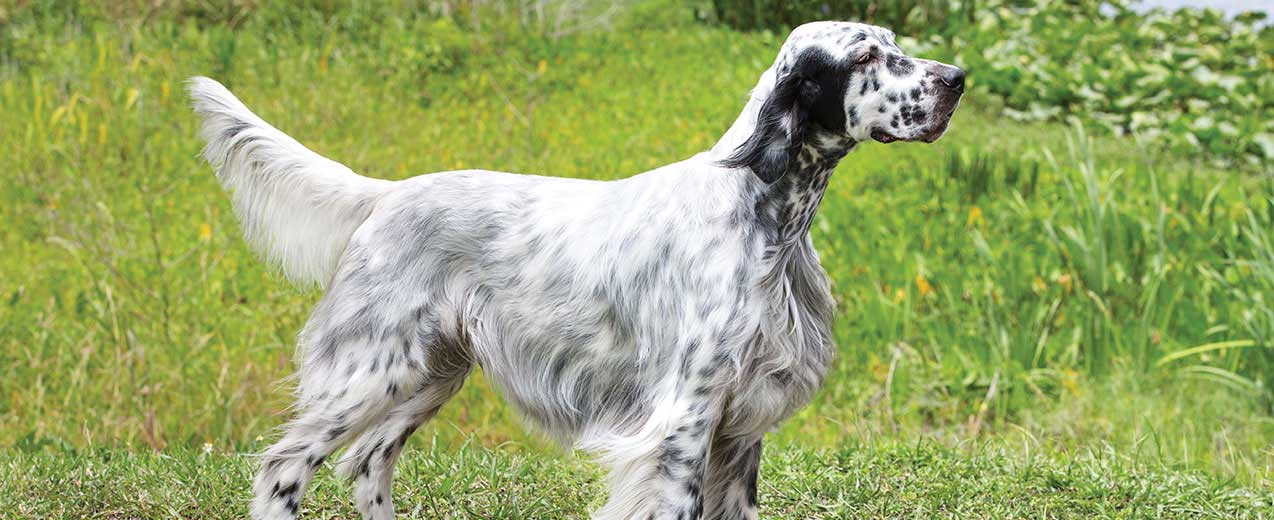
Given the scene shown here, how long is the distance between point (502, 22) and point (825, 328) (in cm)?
689

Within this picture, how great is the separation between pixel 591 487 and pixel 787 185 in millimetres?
1681

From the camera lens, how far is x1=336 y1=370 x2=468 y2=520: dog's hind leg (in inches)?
157

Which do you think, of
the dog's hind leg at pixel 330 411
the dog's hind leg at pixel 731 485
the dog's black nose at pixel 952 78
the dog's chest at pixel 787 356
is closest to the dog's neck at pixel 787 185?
the dog's chest at pixel 787 356

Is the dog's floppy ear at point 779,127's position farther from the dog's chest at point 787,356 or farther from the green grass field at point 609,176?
the green grass field at point 609,176

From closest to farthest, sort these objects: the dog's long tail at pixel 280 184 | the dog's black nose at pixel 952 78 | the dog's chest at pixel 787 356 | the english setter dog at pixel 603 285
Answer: the dog's black nose at pixel 952 78 < the english setter dog at pixel 603 285 < the dog's chest at pixel 787 356 < the dog's long tail at pixel 280 184

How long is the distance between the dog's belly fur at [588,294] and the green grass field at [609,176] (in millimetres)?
826

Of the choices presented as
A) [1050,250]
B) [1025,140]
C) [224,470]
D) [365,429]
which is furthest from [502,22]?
[365,429]

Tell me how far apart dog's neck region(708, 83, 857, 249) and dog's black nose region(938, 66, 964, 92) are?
0.93 ft

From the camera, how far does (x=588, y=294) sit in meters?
3.54

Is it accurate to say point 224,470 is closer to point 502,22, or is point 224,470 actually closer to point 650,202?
point 650,202

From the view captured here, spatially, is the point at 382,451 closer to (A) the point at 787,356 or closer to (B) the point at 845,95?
(A) the point at 787,356

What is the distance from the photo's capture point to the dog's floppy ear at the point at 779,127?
3180 mm

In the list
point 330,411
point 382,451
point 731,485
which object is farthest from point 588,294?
point 382,451

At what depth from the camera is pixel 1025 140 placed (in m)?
8.98
